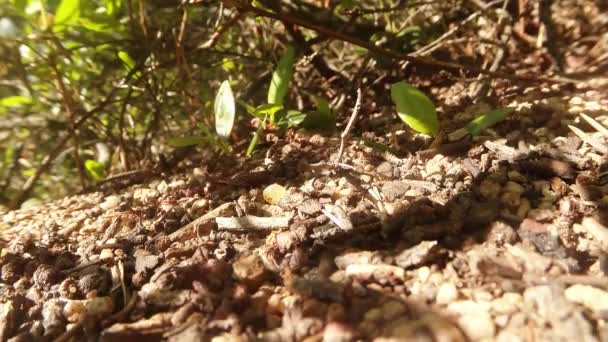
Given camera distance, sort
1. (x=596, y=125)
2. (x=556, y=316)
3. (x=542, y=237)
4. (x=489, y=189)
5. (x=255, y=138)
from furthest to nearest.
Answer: (x=255, y=138) < (x=596, y=125) < (x=489, y=189) < (x=542, y=237) < (x=556, y=316)

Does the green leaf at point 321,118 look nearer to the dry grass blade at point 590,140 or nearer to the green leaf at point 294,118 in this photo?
the green leaf at point 294,118

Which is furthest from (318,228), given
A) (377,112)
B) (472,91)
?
(472,91)

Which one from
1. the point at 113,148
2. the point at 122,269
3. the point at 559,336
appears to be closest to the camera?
the point at 559,336

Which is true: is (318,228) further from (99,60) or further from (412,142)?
(99,60)

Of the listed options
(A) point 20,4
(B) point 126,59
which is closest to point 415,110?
(B) point 126,59

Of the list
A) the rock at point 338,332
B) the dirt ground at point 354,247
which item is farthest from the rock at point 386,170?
the rock at point 338,332

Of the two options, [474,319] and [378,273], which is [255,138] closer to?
[378,273]
